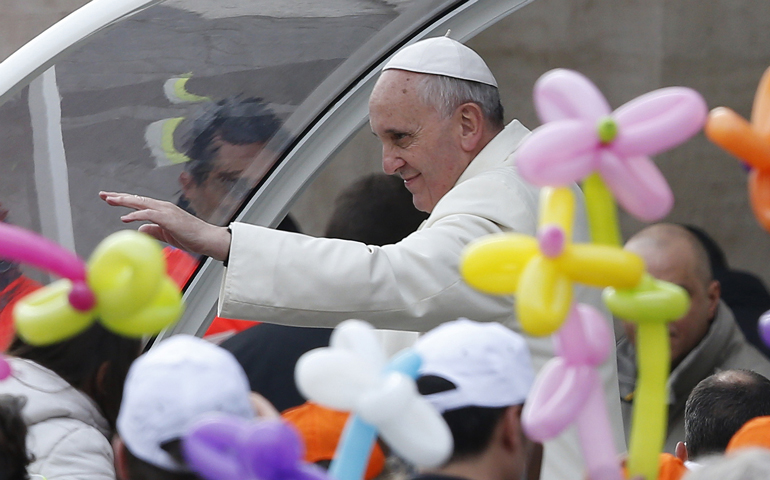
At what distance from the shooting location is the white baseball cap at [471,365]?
1.65 metres

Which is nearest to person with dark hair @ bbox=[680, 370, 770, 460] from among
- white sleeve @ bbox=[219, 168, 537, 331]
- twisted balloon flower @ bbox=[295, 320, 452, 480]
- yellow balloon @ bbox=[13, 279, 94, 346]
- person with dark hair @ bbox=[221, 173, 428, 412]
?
white sleeve @ bbox=[219, 168, 537, 331]

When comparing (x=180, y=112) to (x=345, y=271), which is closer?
(x=345, y=271)

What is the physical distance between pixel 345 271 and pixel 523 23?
4333mm

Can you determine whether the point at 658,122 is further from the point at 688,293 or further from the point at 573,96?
the point at 688,293

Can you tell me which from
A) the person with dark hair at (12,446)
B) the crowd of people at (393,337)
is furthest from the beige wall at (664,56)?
the person with dark hair at (12,446)

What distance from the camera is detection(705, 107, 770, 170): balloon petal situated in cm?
156

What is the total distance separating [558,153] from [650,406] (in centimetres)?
42

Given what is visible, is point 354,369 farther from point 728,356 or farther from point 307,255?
point 728,356

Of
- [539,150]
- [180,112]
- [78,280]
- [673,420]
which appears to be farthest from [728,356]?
[78,280]

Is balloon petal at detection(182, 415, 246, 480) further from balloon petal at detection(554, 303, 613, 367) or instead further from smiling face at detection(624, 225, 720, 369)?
smiling face at detection(624, 225, 720, 369)

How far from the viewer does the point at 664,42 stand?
6402 mm

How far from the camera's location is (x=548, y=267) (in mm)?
1508

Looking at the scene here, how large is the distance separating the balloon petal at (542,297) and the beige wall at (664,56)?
5.13m

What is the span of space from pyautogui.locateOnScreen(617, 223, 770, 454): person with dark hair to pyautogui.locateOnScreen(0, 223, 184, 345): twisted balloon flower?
7.79ft
